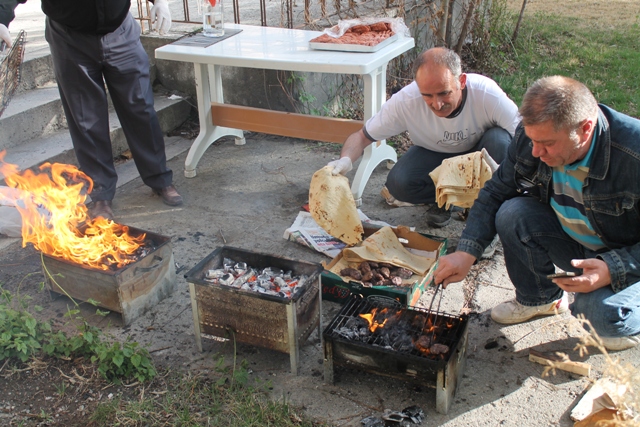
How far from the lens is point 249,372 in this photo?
3.16m

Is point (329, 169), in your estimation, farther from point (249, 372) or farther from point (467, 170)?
point (249, 372)

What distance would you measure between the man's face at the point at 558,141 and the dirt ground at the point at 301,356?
102cm

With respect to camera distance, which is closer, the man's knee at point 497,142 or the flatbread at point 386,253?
the flatbread at point 386,253

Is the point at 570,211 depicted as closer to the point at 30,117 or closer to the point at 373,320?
the point at 373,320

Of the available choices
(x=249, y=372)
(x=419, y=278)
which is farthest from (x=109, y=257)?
(x=419, y=278)

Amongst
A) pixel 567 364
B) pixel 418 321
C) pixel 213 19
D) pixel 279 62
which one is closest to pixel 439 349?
pixel 418 321

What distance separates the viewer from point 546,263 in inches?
122

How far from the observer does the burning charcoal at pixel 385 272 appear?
3.73 meters

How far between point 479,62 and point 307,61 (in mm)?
4011

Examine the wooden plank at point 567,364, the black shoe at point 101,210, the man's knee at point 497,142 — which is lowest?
the black shoe at point 101,210

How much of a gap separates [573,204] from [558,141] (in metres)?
0.46

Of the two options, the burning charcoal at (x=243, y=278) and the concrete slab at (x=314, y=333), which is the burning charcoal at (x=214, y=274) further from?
the concrete slab at (x=314, y=333)

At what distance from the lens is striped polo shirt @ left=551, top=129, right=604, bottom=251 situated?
2873mm

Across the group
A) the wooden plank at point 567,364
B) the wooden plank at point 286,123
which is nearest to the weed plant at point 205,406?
the wooden plank at point 567,364
